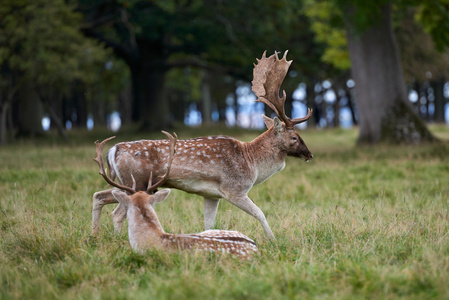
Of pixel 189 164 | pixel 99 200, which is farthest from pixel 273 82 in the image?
pixel 99 200

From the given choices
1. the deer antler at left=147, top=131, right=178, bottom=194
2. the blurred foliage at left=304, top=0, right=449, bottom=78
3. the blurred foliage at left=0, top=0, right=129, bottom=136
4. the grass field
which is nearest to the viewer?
the grass field

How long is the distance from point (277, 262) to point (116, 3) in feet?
62.2

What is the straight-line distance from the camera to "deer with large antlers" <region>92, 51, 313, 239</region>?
5.29 m

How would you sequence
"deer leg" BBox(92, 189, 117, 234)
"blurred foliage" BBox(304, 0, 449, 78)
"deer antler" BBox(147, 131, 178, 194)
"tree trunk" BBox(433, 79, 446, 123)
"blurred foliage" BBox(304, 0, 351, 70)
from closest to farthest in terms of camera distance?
"deer antler" BBox(147, 131, 178, 194) < "deer leg" BBox(92, 189, 117, 234) < "blurred foliage" BBox(304, 0, 449, 78) < "blurred foliage" BBox(304, 0, 351, 70) < "tree trunk" BBox(433, 79, 446, 123)

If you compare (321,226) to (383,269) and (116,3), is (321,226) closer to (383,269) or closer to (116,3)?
(383,269)

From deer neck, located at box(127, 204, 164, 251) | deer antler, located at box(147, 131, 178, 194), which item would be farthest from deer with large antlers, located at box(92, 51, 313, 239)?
deer neck, located at box(127, 204, 164, 251)

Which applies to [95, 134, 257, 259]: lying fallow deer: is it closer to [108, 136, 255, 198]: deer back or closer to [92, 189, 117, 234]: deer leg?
[108, 136, 255, 198]: deer back

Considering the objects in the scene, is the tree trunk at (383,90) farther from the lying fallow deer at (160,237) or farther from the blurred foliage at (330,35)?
the lying fallow deer at (160,237)

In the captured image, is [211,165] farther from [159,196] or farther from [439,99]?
[439,99]

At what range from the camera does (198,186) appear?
5.43 m

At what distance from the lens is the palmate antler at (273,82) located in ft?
20.1

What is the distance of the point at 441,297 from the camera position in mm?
3322

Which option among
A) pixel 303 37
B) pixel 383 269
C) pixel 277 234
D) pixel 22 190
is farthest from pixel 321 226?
pixel 303 37

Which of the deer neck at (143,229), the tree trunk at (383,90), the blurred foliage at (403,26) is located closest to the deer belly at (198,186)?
the deer neck at (143,229)
